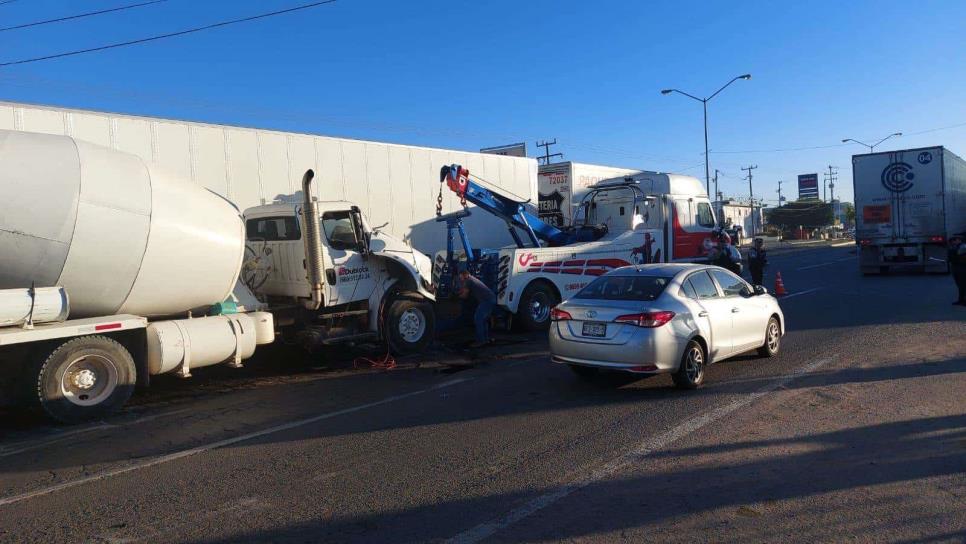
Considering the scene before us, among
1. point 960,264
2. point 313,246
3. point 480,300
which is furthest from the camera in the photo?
point 960,264

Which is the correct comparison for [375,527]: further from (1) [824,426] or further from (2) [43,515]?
(1) [824,426]

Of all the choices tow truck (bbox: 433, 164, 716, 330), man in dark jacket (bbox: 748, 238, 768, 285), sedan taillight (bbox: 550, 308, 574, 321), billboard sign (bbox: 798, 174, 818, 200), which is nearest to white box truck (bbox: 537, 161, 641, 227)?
tow truck (bbox: 433, 164, 716, 330)

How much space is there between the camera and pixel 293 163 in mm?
13391

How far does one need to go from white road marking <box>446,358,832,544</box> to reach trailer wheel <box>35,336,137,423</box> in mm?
5213

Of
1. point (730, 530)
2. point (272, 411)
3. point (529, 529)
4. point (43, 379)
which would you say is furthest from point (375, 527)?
point (43, 379)

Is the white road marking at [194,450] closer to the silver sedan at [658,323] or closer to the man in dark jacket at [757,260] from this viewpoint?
the silver sedan at [658,323]

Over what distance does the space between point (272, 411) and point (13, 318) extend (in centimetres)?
270

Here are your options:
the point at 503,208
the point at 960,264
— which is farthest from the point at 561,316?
the point at 960,264

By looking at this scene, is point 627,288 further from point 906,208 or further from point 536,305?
point 906,208

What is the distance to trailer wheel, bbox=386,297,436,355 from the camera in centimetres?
1126

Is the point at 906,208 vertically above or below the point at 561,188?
below

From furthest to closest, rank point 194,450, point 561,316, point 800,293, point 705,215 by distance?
point 800,293, point 705,215, point 561,316, point 194,450

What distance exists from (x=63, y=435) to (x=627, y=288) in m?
6.25

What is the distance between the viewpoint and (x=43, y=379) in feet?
24.2
